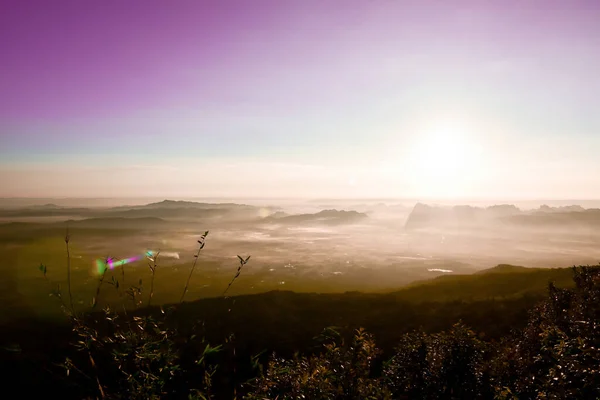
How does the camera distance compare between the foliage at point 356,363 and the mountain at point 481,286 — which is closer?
the foliage at point 356,363

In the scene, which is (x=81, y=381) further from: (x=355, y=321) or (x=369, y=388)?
(x=355, y=321)

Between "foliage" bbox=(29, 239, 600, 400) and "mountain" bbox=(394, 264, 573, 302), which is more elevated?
"foliage" bbox=(29, 239, 600, 400)

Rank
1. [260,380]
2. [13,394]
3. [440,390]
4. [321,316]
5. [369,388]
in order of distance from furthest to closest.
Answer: [321,316]
[13,394]
[440,390]
[260,380]
[369,388]

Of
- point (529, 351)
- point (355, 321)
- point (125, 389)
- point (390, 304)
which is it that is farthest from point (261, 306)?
point (125, 389)

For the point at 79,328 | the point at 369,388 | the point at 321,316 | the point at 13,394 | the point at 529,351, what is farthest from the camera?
the point at 321,316

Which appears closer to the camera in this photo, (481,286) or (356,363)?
(356,363)

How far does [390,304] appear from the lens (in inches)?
6245

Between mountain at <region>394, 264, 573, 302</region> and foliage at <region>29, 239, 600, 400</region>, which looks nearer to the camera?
foliage at <region>29, 239, 600, 400</region>

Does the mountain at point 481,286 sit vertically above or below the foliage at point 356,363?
below

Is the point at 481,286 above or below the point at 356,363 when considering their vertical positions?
below

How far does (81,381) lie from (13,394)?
14260 centimetres

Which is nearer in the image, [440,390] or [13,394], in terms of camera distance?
[440,390]

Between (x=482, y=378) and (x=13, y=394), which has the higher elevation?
(x=482, y=378)

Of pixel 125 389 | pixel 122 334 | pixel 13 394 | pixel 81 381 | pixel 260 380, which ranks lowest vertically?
pixel 13 394
